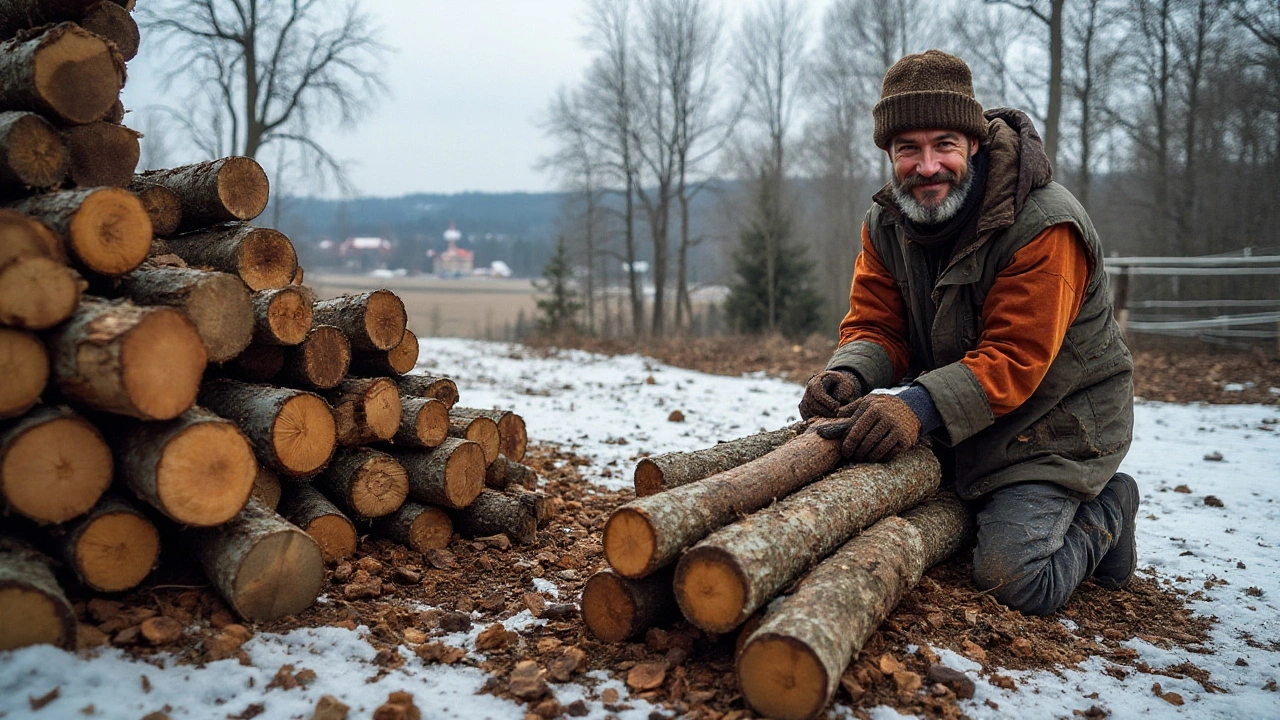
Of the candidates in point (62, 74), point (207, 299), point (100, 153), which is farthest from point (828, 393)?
point (62, 74)

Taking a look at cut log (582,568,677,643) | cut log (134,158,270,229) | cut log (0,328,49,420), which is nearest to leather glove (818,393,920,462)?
cut log (582,568,677,643)

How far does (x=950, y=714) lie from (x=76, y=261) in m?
3.13

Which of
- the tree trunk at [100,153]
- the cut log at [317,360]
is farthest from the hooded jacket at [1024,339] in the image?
the tree trunk at [100,153]

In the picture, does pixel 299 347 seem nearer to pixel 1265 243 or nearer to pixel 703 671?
pixel 703 671

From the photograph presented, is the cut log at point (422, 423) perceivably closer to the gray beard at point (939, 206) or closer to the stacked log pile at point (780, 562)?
the stacked log pile at point (780, 562)

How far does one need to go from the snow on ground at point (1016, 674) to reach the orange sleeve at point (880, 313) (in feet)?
5.38

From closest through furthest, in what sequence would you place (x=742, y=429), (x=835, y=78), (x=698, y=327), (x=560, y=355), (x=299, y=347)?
(x=299, y=347), (x=742, y=429), (x=560, y=355), (x=835, y=78), (x=698, y=327)

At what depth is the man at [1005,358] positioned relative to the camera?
3.10 metres

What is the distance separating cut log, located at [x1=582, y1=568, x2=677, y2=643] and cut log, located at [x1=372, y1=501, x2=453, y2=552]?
119 cm

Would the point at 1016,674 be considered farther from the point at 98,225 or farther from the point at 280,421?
the point at 98,225

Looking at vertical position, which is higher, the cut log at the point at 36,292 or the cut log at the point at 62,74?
the cut log at the point at 62,74

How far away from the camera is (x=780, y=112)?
22938 millimetres

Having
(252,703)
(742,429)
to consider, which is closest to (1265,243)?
(742,429)

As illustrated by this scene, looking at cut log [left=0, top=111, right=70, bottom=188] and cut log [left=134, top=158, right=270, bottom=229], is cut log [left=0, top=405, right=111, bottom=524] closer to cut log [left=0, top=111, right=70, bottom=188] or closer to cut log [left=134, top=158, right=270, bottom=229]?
cut log [left=0, top=111, right=70, bottom=188]
